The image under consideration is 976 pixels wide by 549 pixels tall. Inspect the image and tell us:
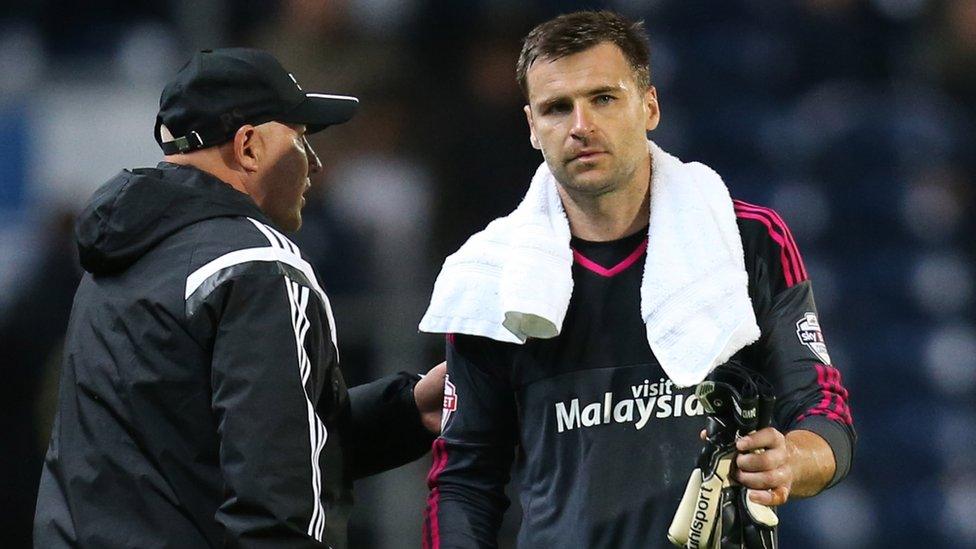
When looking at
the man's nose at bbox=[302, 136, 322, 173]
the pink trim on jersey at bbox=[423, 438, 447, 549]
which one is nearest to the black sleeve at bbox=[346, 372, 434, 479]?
the pink trim on jersey at bbox=[423, 438, 447, 549]

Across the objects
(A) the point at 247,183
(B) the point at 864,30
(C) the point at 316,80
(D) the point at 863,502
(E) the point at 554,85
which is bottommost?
(D) the point at 863,502

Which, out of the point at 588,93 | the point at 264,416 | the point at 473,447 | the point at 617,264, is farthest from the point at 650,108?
the point at 264,416

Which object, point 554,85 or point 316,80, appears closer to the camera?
point 554,85

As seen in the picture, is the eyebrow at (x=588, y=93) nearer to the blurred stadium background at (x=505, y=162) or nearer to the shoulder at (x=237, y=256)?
the shoulder at (x=237, y=256)

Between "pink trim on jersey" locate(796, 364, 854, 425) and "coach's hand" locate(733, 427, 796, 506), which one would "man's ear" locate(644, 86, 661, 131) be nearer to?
"pink trim on jersey" locate(796, 364, 854, 425)

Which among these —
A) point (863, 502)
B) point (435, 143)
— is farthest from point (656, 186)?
point (863, 502)

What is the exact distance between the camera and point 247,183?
2629mm

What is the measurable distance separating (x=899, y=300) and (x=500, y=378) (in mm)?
3758

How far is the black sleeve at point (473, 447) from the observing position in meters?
2.61

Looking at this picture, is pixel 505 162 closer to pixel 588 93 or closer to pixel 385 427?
pixel 385 427

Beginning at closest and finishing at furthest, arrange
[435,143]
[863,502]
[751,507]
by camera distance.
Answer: [751,507]
[435,143]
[863,502]

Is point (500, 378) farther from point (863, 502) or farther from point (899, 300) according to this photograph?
point (899, 300)

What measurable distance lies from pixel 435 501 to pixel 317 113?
2.47 ft

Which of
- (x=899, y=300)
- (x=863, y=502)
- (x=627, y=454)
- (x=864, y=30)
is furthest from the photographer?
(x=864, y=30)
